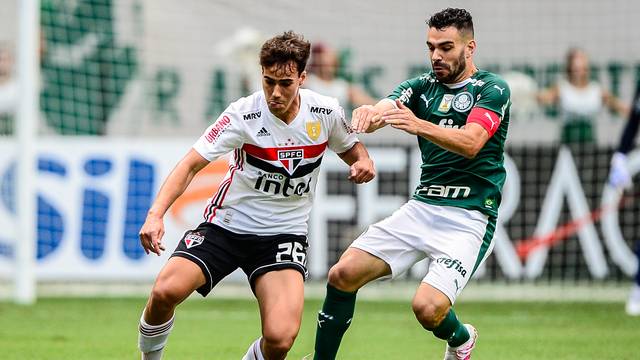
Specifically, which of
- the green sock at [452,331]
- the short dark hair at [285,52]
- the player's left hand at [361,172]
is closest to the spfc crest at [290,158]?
the player's left hand at [361,172]

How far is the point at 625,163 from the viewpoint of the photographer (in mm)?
12258

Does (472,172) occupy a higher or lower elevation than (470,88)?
lower

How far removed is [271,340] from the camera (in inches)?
289

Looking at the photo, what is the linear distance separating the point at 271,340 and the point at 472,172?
169 centimetres

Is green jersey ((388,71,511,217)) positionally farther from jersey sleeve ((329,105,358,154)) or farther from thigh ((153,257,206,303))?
thigh ((153,257,206,303))

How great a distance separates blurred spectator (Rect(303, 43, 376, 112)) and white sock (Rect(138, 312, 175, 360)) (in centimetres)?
753

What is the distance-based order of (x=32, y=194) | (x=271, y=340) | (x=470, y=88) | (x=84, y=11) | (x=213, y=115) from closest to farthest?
(x=271, y=340), (x=470, y=88), (x=32, y=194), (x=84, y=11), (x=213, y=115)

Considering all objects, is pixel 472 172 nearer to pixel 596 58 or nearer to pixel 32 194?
pixel 32 194

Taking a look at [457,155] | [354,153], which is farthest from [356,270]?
[457,155]

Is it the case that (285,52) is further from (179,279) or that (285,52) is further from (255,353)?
(255,353)

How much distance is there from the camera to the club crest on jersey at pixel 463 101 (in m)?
7.97

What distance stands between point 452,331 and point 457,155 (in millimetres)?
1086

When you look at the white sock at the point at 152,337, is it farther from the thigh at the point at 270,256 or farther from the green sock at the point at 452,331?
the green sock at the point at 452,331

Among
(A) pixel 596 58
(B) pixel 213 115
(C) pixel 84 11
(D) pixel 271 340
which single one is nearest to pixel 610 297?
(A) pixel 596 58
